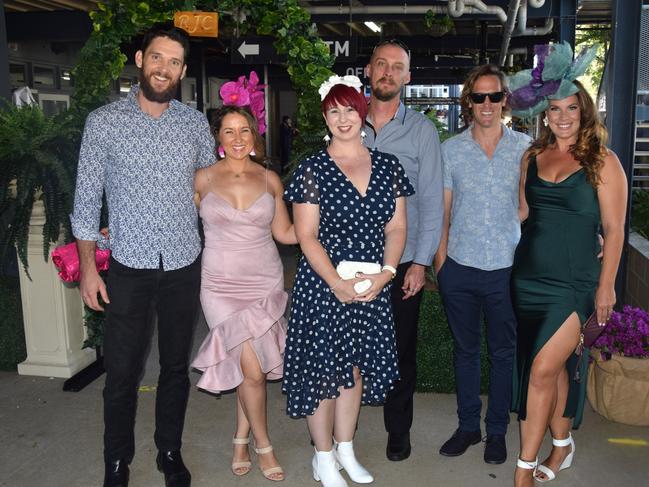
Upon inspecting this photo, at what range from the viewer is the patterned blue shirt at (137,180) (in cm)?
287

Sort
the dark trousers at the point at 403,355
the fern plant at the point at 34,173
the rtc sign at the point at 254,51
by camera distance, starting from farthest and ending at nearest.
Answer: the rtc sign at the point at 254,51, the fern plant at the point at 34,173, the dark trousers at the point at 403,355

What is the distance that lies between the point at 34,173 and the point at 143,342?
1.69 m

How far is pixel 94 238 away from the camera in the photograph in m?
2.93

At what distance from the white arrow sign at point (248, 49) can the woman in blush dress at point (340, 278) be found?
7.31 feet

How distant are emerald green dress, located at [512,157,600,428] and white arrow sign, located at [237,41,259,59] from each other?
2603 millimetres

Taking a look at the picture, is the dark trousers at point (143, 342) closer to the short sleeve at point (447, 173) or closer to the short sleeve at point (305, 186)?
the short sleeve at point (305, 186)

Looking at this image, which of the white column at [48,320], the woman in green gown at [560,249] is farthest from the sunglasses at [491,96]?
the white column at [48,320]

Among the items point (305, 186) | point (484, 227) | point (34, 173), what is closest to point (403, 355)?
point (484, 227)

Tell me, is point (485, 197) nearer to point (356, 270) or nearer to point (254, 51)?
point (356, 270)

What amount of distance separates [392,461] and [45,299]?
2550mm

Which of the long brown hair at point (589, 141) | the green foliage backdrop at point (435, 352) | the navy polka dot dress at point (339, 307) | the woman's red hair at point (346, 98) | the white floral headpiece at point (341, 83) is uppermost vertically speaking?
the white floral headpiece at point (341, 83)

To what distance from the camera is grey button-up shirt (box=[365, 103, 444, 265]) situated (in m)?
3.24

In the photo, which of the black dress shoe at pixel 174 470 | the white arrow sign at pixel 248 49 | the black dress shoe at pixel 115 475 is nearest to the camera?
the black dress shoe at pixel 115 475

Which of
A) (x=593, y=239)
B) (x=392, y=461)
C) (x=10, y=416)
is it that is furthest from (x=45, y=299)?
(x=593, y=239)
